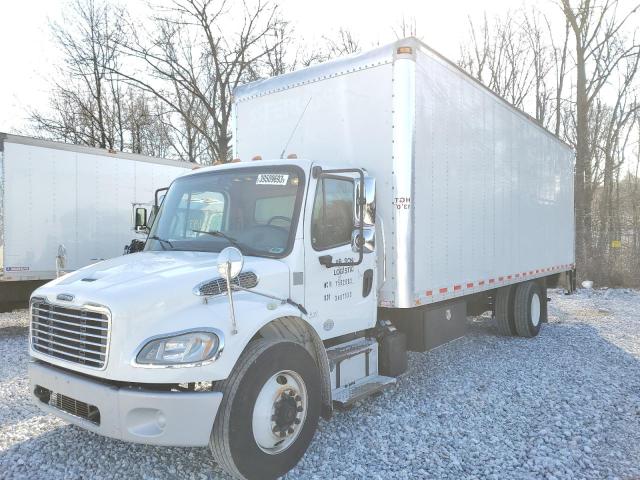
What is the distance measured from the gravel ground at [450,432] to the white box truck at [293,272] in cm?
40

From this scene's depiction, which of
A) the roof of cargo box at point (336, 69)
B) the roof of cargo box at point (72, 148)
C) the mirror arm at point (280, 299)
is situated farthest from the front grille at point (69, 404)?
the roof of cargo box at point (72, 148)

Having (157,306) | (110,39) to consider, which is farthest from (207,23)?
(157,306)

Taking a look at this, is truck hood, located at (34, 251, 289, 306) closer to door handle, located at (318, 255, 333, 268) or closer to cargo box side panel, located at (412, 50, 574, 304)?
door handle, located at (318, 255, 333, 268)

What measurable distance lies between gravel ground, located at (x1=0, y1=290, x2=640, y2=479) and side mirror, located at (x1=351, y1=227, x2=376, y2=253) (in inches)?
66.4

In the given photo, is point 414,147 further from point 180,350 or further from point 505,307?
point 505,307

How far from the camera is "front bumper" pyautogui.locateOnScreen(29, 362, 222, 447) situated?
3023 millimetres

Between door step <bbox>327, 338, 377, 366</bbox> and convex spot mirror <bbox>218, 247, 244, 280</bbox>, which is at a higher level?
convex spot mirror <bbox>218, 247, 244, 280</bbox>

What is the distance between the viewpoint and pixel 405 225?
4.88m

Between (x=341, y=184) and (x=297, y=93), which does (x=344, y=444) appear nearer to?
(x=341, y=184)

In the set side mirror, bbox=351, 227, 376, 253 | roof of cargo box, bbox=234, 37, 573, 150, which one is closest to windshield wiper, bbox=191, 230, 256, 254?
side mirror, bbox=351, 227, 376, 253

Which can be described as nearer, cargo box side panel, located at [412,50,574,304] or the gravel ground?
the gravel ground

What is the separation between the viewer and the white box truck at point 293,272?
3.12m

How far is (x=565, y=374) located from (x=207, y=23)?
21.1m

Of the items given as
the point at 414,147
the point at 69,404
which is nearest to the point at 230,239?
the point at 69,404
